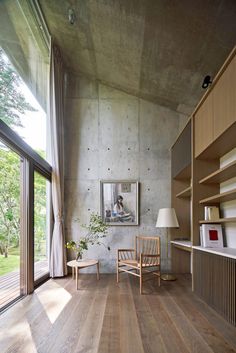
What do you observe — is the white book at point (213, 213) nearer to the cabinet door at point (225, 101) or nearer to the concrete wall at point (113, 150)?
the cabinet door at point (225, 101)

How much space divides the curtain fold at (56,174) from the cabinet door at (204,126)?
258 cm

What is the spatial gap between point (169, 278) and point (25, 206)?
9.22 feet

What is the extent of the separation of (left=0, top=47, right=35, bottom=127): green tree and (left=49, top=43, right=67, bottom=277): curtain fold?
100 cm

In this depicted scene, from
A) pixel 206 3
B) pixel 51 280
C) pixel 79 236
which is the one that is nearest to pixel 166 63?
pixel 206 3

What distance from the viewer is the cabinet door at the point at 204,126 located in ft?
8.97

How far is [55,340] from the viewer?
82.9 inches

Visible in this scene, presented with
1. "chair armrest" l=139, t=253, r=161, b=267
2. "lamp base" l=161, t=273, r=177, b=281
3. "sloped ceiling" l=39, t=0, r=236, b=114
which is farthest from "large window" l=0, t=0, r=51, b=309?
"lamp base" l=161, t=273, r=177, b=281

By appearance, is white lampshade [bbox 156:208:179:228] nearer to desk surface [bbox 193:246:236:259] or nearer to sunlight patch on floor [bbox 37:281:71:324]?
desk surface [bbox 193:246:236:259]

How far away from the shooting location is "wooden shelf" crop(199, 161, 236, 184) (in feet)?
8.03

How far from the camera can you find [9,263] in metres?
3.10

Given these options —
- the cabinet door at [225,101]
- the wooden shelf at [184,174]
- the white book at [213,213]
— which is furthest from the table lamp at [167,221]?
the cabinet door at [225,101]

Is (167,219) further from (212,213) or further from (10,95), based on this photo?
(10,95)

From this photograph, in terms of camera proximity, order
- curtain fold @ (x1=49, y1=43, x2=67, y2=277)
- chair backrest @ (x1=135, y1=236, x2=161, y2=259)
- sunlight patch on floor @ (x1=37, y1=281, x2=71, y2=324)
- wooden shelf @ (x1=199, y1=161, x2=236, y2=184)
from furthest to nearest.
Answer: chair backrest @ (x1=135, y1=236, x2=161, y2=259)
curtain fold @ (x1=49, y1=43, x2=67, y2=277)
sunlight patch on floor @ (x1=37, y1=281, x2=71, y2=324)
wooden shelf @ (x1=199, y1=161, x2=236, y2=184)

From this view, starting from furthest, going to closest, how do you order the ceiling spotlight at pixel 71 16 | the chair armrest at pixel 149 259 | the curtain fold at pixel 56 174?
the curtain fold at pixel 56 174 → the chair armrest at pixel 149 259 → the ceiling spotlight at pixel 71 16
